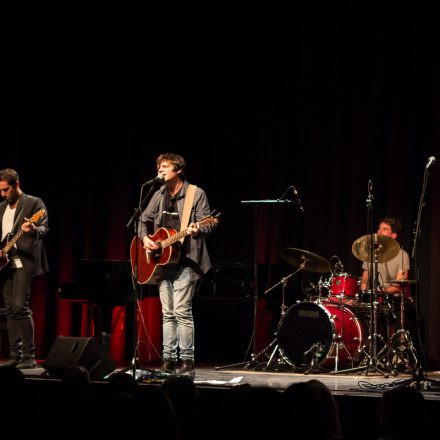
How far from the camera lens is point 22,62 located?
1003 centimetres

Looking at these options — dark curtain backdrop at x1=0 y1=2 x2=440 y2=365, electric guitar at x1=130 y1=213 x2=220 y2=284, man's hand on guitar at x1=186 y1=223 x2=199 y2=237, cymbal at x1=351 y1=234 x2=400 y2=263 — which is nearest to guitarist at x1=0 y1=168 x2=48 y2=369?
electric guitar at x1=130 y1=213 x2=220 y2=284

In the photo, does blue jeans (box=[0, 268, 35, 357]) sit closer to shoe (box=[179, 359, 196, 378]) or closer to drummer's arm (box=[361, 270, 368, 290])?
shoe (box=[179, 359, 196, 378])

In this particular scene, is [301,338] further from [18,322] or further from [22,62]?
[22,62]

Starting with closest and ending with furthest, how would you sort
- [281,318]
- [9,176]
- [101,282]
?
[9,176] < [281,318] < [101,282]

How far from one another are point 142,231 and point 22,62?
13.7ft

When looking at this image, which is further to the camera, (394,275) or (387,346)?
(394,275)

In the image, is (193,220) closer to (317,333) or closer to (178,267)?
(178,267)

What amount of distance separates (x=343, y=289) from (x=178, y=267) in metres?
2.29

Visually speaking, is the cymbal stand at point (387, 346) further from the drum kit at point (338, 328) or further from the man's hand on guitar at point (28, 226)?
the man's hand on guitar at point (28, 226)

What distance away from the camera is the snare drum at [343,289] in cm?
824

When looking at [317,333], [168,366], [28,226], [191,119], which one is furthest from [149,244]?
[191,119]

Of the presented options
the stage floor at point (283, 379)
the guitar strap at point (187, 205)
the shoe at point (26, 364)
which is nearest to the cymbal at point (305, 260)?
the stage floor at point (283, 379)

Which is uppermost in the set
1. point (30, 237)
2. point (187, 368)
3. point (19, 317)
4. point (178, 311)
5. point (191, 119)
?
point (191, 119)

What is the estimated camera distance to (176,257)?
6668mm
